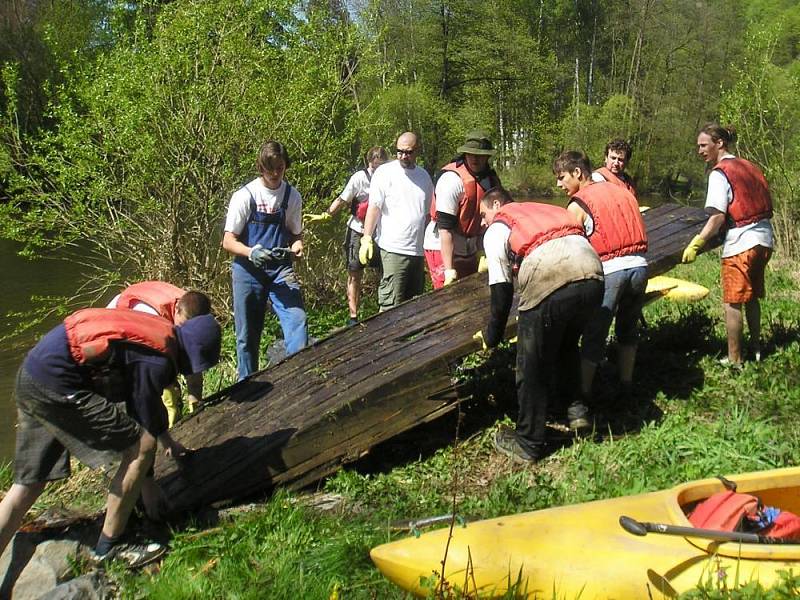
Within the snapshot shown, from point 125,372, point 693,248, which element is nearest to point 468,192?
point 693,248

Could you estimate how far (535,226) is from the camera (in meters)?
4.40

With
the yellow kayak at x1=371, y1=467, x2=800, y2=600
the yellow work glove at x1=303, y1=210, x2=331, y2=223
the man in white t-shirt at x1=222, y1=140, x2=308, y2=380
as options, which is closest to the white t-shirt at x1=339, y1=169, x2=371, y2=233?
the yellow work glove at x1=303, y1=210, x2=331, y2=223

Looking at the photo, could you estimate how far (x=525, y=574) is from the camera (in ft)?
10.3

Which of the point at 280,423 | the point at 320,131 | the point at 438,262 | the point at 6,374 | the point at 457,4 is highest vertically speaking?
the point at 457,4

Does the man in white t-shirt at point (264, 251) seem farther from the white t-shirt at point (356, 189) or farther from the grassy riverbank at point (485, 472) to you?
the white t-shirt at point (356, 189)

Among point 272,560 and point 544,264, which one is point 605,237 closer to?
point 544,264

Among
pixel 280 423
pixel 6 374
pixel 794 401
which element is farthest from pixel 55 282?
pixel 794 401

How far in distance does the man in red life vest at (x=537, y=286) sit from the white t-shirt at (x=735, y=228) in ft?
5.53

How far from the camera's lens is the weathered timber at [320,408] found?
4.46 meters

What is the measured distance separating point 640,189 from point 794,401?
30820 mm

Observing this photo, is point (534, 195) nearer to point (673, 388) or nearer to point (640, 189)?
point (640, 189)

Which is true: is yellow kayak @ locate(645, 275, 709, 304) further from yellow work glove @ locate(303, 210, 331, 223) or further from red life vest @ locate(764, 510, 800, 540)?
red life vest @ locate(764, 510, 800, 540)

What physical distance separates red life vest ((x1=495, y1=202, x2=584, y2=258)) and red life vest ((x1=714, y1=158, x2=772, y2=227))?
1.72 meters

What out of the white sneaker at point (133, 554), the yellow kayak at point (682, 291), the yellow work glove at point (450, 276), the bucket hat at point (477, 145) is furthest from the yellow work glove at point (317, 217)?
the white sneaker at point (133, 554)
